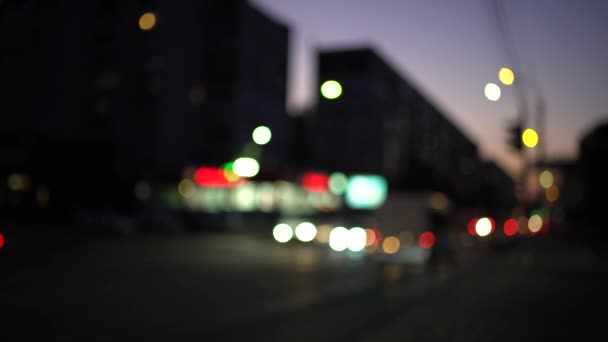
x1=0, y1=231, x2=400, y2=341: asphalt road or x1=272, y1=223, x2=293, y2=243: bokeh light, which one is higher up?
x1=272, y1=223, x2=293, y2=243: bokeh light

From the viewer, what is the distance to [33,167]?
46.2 metres

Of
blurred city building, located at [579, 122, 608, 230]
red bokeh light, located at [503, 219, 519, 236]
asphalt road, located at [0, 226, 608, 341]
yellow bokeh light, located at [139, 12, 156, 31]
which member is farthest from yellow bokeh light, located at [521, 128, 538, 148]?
blurred city building, located at [579, 122, 608, 230]

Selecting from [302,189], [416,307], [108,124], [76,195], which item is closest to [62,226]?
[76,195]

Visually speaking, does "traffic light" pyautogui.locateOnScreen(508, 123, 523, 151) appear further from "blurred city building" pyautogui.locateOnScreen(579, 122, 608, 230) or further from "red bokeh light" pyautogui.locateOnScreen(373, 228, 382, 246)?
"blurred city building" pyautogui.locateOnScreen(579, 122, 608, 230)

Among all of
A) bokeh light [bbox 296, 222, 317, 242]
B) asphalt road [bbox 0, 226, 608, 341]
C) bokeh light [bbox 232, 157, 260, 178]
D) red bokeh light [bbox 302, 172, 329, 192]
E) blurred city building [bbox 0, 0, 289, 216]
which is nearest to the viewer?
asphalt road [bbox 0, 226, 608, 341]

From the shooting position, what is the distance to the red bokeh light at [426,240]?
65.3 ft

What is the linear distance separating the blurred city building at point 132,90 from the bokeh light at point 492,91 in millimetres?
33427

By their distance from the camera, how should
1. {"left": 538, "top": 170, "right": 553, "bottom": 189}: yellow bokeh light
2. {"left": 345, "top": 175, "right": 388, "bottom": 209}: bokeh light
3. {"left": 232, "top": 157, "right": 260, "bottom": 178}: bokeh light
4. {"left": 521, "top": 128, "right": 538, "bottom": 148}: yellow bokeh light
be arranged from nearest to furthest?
{"left": 521, "top": 128, "right": 538, "bottom": 148}: yellow bokeh light, {"left": 538, "top": 170, "right": 553, "bottom": 189}: yellow bokeh light, {"left": 232, "top": 157, "right": 260, "bottom": 178}: bokeh light, {"left": 345, "top": 175, "right": 388, "bottom": 209}: bokeh light

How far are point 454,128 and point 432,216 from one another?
→ 14.9ft

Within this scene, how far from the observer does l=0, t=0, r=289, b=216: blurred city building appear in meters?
48.0

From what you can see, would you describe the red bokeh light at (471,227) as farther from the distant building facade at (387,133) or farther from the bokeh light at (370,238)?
the bokeh light at (370,238)

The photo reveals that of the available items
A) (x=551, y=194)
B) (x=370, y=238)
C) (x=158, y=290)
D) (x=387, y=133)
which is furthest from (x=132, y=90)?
(x=158, y=290)

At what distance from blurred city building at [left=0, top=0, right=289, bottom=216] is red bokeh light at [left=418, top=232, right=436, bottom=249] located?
27236 mm

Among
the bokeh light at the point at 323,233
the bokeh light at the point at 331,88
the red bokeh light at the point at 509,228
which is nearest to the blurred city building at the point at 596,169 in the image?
the red bokeh light at the point at 509,228
